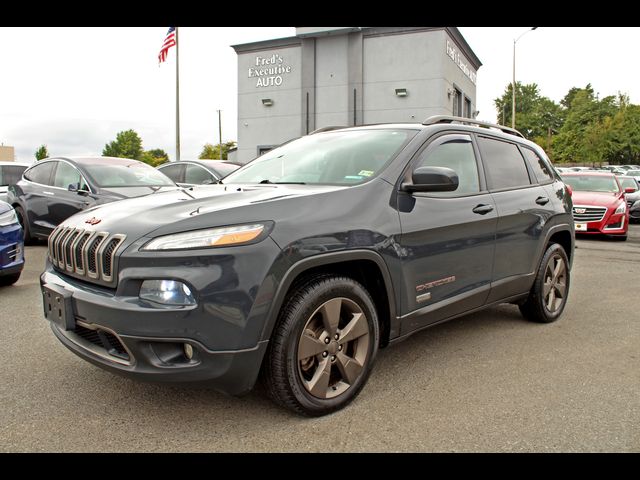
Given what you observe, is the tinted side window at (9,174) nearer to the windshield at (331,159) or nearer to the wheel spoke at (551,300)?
the windshield at (331,159)

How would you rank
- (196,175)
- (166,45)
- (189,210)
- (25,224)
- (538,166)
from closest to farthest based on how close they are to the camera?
1. (189,210)
2. (538,166)
3. (25,224)
4. (196,175)
5. (166,45)

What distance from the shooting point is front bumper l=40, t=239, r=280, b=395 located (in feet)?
7.71

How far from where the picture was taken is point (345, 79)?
27703mm

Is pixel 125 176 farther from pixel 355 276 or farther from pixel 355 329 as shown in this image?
pixel 355 329

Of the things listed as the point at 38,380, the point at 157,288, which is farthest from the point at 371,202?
the point at 38,380

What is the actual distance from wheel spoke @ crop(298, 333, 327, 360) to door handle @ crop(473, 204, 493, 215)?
159 cm

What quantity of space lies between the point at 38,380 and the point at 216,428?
1.31 m

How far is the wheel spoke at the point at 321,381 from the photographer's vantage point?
2.71 meters

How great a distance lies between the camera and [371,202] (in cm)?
298

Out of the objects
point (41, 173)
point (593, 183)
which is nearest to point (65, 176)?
point (41, 173)

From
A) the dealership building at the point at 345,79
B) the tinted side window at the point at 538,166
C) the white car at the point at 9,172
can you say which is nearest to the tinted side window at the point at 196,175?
the white car at the point at 9,172

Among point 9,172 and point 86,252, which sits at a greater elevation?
point 9,172

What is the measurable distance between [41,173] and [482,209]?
7793mm
